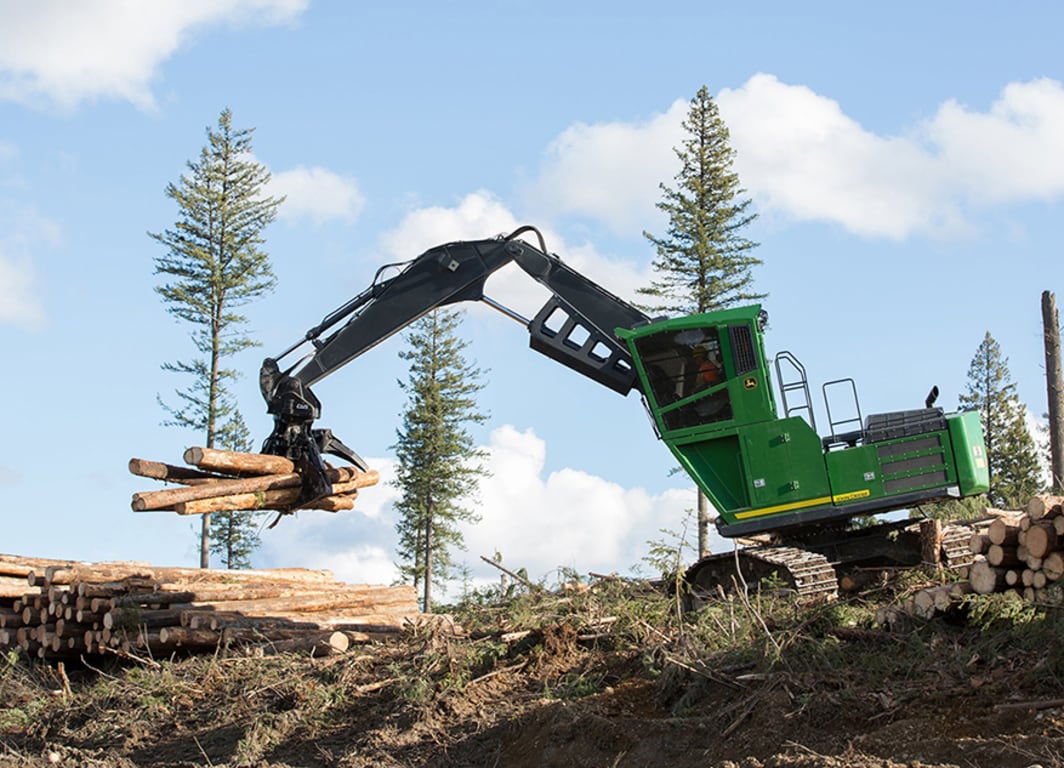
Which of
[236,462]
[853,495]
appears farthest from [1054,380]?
[236,462]

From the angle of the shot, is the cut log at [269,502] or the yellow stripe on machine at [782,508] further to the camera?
the cut log at [269,502]

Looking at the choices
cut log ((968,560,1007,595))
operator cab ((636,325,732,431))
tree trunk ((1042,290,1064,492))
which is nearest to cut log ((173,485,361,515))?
operator cab ((636,325,732,431))

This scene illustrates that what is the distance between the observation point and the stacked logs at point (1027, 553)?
10062mm

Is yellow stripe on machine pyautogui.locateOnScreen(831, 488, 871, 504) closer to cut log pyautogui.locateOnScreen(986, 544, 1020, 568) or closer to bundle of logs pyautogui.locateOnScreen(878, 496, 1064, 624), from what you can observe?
bundle of logs pyautogui.locateOnScreen(878, 496, 1064, 624)

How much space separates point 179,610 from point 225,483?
1.62m

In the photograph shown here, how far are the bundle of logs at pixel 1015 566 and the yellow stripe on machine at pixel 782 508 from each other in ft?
11.5

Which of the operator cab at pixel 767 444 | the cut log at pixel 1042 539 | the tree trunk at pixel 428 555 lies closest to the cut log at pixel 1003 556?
the cut log at pixel 1042 539

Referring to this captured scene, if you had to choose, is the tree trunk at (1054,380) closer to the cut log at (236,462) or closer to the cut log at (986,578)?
the cut log at (986,578)

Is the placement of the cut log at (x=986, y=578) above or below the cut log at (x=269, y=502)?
below

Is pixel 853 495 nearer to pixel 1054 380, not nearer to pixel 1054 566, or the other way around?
pixel 1054 566

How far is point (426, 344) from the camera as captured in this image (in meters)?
38.9

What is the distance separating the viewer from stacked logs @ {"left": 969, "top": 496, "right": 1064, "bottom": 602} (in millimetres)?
10062

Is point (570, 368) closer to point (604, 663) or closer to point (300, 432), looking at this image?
point (300, 432)

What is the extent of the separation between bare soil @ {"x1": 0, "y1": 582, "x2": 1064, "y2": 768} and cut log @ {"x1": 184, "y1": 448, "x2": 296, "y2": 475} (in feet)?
8.43
